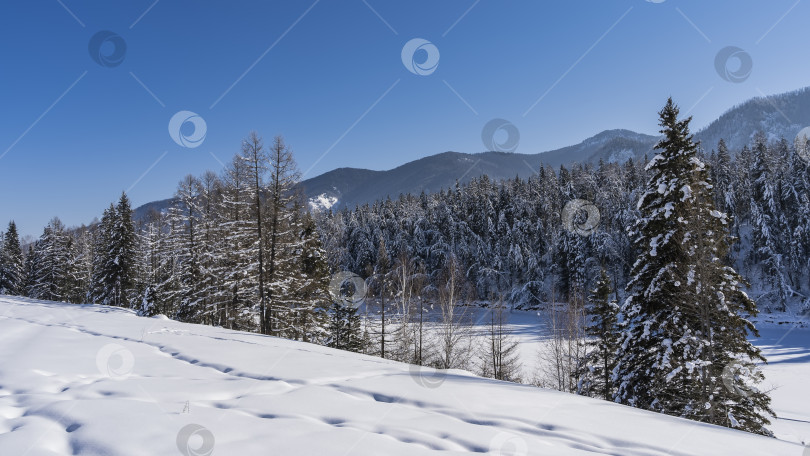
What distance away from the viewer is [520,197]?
70875 mm

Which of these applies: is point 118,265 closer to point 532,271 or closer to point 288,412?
point 288,412

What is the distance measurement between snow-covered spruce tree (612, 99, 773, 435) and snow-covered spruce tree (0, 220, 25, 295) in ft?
221

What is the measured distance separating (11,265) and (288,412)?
6586 cm

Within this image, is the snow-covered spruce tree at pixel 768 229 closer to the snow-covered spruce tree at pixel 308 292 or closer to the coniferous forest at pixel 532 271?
the coniferous forest at pixel 532 271

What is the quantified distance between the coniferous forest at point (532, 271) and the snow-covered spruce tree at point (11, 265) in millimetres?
238

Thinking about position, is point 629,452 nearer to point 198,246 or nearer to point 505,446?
point 505,446

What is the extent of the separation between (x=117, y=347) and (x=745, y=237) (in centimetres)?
7279

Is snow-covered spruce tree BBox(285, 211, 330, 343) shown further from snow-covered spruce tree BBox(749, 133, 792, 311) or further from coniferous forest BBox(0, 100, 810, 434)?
snow-covered spruce tree BBox(749, 133, 792, 311)

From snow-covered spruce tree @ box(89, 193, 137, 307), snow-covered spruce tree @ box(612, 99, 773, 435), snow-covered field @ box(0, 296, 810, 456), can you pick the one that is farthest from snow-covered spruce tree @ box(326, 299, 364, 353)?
snow-covered spruce tree @ box(89, 193, 137, 307)

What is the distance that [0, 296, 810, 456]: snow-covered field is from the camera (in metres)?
3.41

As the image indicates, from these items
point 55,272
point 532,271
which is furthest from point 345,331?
point 55,272

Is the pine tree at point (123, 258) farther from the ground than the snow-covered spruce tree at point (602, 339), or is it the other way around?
the pine tree at point (123, 258)

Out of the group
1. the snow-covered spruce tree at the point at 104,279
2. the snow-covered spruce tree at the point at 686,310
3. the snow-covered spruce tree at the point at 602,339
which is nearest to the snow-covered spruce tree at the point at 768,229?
the snow-covered spruce tree at the point at 602,339

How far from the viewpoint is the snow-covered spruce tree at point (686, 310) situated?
36.2 feet
